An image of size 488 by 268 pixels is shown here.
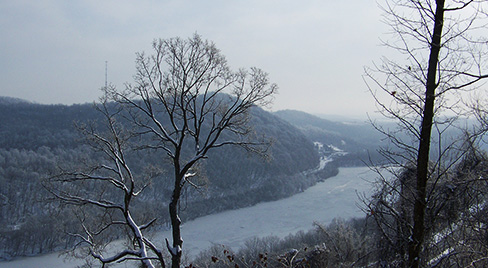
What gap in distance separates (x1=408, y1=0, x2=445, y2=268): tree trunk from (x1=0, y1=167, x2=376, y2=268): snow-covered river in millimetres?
26550

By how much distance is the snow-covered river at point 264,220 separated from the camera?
1220 inches

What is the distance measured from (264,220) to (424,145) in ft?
128

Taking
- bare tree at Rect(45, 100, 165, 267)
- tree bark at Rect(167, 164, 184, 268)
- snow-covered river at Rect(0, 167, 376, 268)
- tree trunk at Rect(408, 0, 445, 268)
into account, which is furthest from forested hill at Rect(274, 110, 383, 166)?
tree trunk at Rect(408, 0, 445, 268)

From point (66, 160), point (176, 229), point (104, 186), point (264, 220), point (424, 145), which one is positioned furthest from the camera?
point (264, 220)

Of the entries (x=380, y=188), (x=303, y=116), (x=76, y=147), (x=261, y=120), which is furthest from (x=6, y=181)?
(x=303, y=116)

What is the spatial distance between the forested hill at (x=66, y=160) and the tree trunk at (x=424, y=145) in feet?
83.7

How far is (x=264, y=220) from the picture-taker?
134 feet

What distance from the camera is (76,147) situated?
156ft

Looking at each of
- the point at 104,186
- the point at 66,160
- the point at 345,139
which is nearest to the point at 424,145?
the point at 104,186

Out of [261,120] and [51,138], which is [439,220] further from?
[261,120]

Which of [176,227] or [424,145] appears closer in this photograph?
[424,145]

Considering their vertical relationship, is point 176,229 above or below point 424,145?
below

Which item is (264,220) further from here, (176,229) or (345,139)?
(345,139)

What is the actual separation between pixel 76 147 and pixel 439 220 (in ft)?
167
